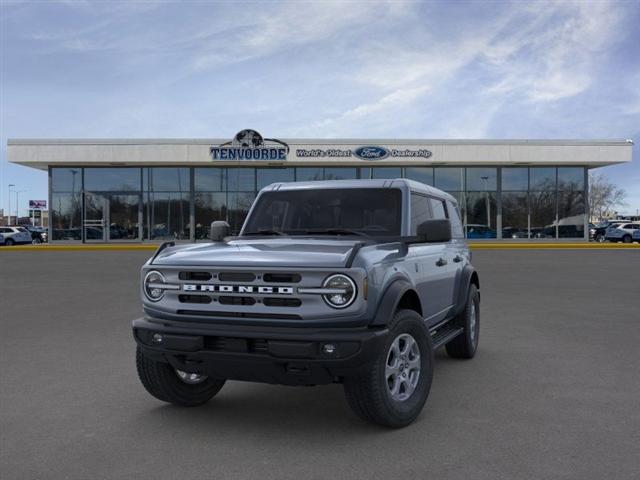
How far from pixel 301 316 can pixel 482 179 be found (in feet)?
117

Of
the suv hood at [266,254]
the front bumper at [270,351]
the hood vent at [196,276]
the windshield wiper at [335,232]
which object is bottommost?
the front bumper at [270,351]

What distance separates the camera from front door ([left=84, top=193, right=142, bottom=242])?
37156mm

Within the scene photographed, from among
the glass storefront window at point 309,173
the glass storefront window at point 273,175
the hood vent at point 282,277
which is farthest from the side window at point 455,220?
the glass storefront window at point 273,175

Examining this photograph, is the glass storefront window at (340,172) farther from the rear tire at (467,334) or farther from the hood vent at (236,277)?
the hood vent at (236,277)

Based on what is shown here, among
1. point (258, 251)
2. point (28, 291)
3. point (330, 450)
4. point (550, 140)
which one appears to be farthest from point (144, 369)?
point (550, 140)

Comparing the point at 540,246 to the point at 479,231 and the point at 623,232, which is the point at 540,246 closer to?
the point at 479,231

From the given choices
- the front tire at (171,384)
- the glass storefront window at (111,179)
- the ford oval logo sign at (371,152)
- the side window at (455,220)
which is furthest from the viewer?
the glass storefront window at (111,179)

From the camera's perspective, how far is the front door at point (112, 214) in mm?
37156

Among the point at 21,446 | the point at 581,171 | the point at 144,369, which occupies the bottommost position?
the point at 21,446

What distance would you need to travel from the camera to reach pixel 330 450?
405 centimetres

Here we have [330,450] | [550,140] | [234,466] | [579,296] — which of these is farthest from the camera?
[550,140]

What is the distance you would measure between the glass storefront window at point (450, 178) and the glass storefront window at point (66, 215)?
2222 centimetres

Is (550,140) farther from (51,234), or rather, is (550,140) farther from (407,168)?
(51,234)

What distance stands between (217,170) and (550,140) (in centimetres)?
2025
